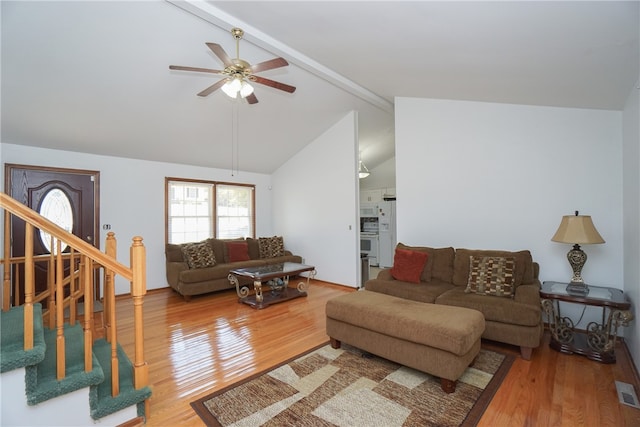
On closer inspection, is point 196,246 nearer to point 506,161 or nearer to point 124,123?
point 124,123

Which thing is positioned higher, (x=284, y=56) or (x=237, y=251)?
(x=284, y=56)

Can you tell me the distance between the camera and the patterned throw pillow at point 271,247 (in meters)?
5.99

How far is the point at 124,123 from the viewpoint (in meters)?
4.12

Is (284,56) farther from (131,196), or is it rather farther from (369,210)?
(369,210)

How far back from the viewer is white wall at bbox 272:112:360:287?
5.34 m

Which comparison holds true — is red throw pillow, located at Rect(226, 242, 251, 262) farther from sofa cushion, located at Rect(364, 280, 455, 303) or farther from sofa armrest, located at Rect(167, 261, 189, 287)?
sofa cushion, located at Rect(364, 280, 455, 303)

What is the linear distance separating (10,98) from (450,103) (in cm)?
524

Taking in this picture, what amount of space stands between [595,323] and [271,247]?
482 centimetres

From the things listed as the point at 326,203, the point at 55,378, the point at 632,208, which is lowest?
the point at 55,378

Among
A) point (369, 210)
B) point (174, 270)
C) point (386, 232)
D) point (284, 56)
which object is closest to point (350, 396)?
point (284, 56)

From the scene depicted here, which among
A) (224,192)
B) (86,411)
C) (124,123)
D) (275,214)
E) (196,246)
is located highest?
(124,123)

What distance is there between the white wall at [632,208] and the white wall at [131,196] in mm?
6008

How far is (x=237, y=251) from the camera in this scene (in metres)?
5.66

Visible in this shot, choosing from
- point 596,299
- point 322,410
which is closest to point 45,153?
point 322,410
